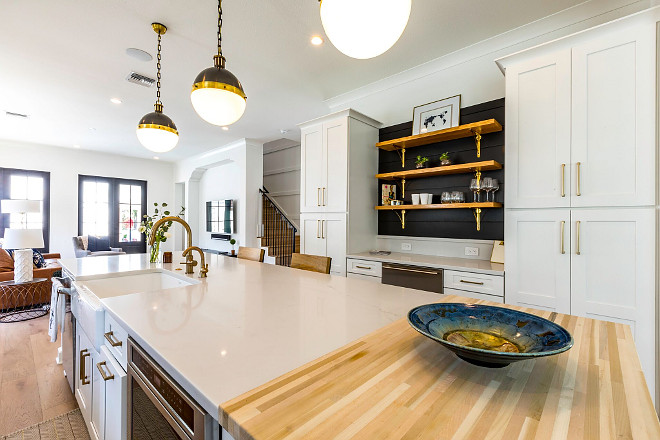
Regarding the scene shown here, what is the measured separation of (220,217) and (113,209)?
280 centimetres

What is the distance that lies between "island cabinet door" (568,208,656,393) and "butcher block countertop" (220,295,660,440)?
1497 mm

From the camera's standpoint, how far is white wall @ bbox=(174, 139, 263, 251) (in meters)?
6.26

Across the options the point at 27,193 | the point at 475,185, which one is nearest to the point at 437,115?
the point at 475,185

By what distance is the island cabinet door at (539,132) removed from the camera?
6.96 feet

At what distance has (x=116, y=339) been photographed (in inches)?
46.2

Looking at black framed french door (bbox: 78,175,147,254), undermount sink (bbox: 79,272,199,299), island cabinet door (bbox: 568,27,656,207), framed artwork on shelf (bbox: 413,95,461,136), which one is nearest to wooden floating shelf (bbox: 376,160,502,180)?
framed artwork on shelf (bbox: 413,95,461,136)

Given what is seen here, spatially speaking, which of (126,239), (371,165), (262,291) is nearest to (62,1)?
(262,291)

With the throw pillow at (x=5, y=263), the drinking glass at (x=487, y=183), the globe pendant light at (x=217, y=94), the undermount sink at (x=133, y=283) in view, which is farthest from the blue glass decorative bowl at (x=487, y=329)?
the throw pillow at (x=5, y=263)

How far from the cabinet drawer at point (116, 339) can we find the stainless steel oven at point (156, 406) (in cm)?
10

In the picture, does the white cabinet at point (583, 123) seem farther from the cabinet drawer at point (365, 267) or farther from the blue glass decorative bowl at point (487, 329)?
the blue glass decorative bowl at point (487, 329)

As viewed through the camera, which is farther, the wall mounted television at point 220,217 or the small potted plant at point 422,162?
the wall mounted television at point 220,217

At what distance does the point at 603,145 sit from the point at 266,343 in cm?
239

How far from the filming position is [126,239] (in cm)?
783

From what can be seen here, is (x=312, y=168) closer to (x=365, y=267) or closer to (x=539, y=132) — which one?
(x=365, y=267)
